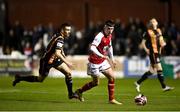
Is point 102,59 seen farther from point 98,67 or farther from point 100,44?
point 100,44

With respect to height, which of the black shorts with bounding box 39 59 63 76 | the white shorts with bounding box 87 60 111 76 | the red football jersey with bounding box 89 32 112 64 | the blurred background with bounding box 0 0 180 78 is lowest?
the white shorts with bounding box 87 60 111 76

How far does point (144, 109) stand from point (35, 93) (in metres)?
6.15

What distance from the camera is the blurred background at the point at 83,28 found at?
33.1 m

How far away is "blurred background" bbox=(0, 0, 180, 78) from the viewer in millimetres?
33062

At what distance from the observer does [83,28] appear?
39.0m

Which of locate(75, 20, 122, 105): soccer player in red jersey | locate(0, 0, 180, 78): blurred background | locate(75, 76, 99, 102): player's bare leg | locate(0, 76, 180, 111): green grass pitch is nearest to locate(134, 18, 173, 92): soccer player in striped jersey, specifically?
locate(0, 76, 180, 111): green grass pitch

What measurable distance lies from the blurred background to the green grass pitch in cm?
740

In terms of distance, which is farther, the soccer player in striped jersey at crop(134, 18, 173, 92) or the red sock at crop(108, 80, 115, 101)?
the soccer player in striped jersey at crop(134, 18, 173, 92)

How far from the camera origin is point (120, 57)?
32.9 meters

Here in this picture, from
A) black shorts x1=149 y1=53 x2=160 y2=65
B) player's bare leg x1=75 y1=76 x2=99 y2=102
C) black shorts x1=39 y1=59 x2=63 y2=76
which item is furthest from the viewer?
black shorts x1=149 y1=53 x2=160 y2=65

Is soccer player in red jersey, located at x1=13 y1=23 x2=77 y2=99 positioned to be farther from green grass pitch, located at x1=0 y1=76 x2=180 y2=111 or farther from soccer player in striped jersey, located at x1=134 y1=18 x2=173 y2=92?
soccer player in striped jersey, located at x1=134 y1=18 x2=173 y2=92

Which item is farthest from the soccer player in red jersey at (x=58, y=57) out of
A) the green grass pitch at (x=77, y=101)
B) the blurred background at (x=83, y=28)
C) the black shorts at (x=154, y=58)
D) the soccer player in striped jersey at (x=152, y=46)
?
the blurred background at (x=83, y=28)

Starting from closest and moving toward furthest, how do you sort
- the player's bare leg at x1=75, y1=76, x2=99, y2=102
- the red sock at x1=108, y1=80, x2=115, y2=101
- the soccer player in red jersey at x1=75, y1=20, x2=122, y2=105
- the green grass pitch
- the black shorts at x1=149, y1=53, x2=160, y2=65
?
1. the green grass pitch
2. the soccer player in red jersey at x1=75, y1=20, x2=122, y2=105
3. the red sock at x1=108, y1=80, x2=115, y2=101
4. the player's bare leg at x1=75, y1=76, x2=99, y2=102
5. the black shorts at x1=149, y1=53, x2=160, y2=65

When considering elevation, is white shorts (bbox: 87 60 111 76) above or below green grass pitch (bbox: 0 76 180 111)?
above
